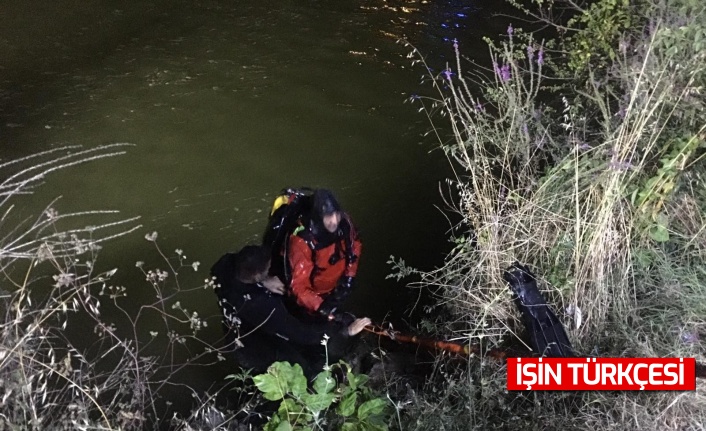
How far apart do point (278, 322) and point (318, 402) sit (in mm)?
896

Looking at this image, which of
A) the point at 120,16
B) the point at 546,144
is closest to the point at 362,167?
the point at 546,144

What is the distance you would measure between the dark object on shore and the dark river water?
4.19ft

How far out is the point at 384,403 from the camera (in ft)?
9.08

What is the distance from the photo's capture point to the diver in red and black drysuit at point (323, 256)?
342 cm

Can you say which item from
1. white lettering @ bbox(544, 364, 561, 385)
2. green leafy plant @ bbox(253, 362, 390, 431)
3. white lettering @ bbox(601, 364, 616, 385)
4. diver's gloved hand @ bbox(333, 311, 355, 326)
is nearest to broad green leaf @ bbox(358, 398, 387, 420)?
green leafy plant @ bbox(253, 362, 390, 431)

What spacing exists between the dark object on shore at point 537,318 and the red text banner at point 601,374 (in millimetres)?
90

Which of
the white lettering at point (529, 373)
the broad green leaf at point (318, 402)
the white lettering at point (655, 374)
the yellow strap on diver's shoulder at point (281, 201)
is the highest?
the yellow strap on diver's shoulder at point (281, 201)

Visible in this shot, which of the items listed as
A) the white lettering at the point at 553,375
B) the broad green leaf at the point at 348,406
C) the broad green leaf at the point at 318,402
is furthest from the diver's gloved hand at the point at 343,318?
the white lettering at the point at 553,375

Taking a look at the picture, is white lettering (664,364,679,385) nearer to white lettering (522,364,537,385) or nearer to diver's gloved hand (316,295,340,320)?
white lettering (522,364,537,385)

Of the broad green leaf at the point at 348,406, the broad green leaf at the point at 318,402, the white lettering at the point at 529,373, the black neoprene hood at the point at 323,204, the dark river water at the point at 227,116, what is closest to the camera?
the broad green leaf at the point at 318,402

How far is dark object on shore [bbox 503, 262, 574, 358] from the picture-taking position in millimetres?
3174

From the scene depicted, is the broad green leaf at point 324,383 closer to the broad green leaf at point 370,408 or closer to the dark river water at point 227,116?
the broad green leaf at point 370,408

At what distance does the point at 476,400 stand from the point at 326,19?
6169mm

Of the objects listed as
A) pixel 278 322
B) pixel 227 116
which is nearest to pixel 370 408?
pixel 278 322
